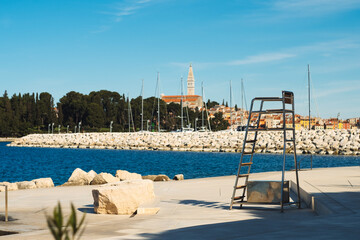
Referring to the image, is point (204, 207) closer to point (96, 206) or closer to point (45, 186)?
point (96, 206)

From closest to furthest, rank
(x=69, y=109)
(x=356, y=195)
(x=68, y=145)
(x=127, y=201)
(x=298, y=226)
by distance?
1. (x=298, y=226)
2. (x=127, y=201)
3. (x=356, y=195)
4. (x=68, y=145)
5. (x=69, y=109)

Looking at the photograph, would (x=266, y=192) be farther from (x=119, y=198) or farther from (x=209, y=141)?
(x=209, y=141)

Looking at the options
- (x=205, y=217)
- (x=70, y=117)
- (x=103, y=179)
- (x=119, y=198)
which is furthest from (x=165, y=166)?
(x=70, y=117)

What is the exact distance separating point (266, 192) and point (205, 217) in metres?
1.48

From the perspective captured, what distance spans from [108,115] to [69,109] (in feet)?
34.9

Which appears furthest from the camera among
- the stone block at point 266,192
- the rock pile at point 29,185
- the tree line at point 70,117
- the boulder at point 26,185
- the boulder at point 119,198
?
the tree line at point 70,117

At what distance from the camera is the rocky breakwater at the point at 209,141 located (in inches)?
2196

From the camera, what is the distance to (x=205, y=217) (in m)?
8.64

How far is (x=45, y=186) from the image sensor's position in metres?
16.9

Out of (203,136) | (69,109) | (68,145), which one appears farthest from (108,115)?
(203,136)

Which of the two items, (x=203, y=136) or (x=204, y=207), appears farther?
(x=203, y=136)

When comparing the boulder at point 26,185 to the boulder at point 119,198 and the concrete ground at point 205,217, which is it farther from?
the boulder at point 119,198

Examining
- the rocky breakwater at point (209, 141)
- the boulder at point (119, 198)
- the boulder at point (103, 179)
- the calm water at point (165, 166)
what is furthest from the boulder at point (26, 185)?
the rocky breakwater at point (209, 141)

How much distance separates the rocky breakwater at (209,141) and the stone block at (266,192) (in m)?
43.1
